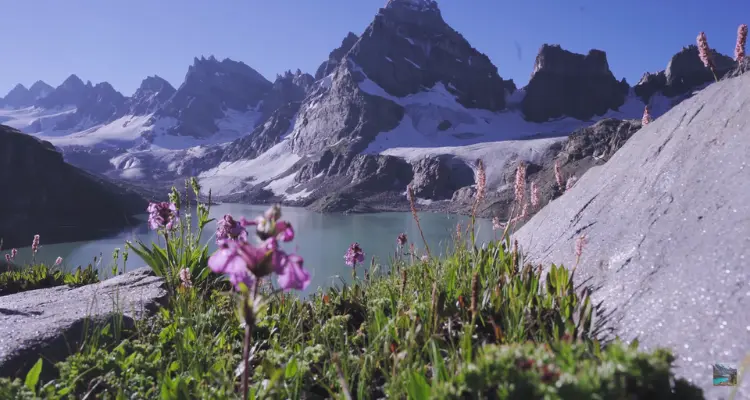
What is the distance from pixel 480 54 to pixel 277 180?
10333 centimetres

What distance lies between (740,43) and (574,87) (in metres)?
175

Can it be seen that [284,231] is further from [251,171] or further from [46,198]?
[251,171]

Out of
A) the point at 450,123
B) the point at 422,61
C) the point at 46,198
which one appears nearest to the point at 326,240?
the point at 46,198

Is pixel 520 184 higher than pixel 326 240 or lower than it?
higher

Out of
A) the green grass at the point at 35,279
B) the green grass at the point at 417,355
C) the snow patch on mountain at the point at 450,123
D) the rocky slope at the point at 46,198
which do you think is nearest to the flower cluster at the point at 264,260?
the green grass at the point at 417,355

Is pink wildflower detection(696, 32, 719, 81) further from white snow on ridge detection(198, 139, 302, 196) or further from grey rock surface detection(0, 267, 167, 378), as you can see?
white snow on ridge detection(198, 139, 302, 196)

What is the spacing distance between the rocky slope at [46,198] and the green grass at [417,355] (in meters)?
75.7

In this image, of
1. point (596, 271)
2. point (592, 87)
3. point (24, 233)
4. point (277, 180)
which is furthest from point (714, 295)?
point (592, 87)

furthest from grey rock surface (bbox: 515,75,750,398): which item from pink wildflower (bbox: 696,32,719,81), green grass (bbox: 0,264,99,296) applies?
green grass (bbox: 0,264,99,296)

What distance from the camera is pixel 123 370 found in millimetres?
2209

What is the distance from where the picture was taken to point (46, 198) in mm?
76500

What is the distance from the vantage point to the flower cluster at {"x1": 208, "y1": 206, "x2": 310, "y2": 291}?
55.1 inches

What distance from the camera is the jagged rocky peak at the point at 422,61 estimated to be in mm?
169625

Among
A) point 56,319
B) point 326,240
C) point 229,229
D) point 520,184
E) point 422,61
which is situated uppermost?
point 422,61
